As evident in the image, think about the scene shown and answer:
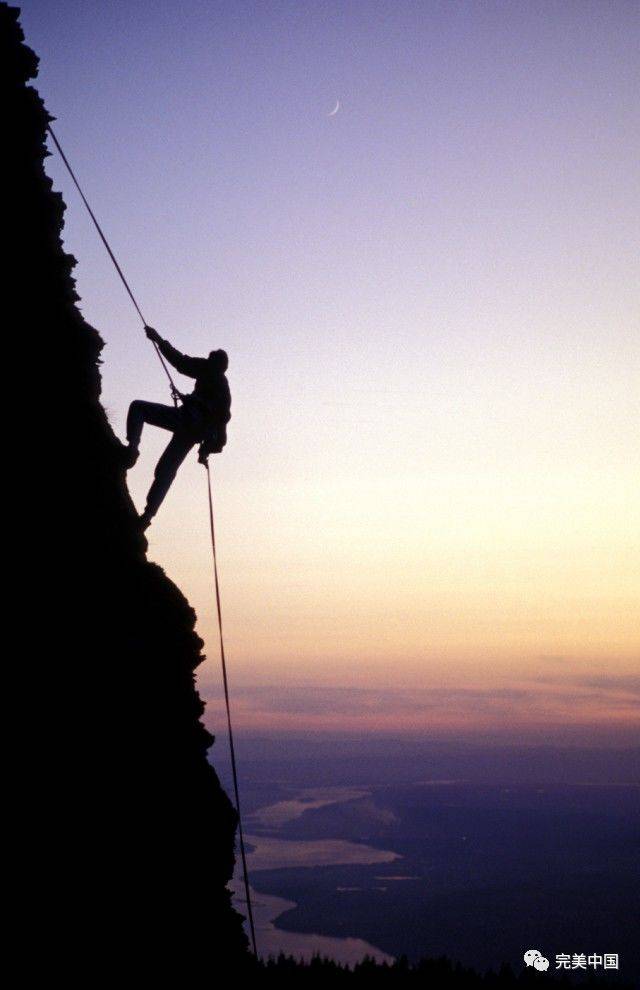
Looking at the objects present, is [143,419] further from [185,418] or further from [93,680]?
[93,680]

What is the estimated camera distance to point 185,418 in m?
13.0

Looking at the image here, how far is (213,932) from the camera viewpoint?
1081cm

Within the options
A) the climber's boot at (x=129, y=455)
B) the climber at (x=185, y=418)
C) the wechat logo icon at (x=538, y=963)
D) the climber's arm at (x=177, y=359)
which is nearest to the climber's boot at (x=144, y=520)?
the climber at (x=185, y=418)

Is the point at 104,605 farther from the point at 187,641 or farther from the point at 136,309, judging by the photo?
the point at 136,309

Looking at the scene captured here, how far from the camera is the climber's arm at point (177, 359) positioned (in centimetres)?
1274

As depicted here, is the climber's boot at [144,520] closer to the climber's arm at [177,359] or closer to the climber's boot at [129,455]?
the climber's boot at [129,455]

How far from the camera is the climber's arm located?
12742 mm

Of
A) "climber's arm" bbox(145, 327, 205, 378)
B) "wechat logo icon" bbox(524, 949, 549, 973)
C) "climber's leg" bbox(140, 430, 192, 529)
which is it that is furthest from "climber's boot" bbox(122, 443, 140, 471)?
"wechat logo icon" bbox(524, 949, 549, 973)

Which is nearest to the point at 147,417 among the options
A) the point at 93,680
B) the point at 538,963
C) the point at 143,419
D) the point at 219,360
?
the point at 143,419

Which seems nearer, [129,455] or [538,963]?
[129,455]

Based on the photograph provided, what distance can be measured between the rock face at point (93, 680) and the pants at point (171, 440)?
0.56 m

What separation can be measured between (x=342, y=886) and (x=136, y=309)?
5404 inches

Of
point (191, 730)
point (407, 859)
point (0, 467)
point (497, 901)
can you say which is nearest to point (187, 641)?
point (191, 730)

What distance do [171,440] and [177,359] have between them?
129 cm
